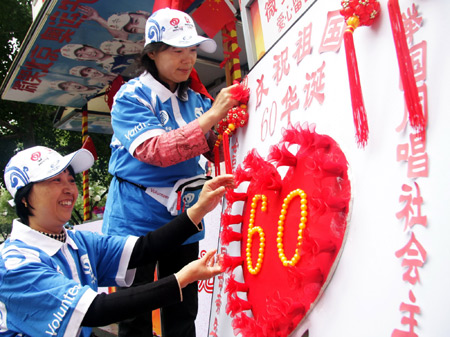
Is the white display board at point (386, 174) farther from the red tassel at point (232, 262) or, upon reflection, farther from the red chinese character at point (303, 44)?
the red tassel at point (232, 262)

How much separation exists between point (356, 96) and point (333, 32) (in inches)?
7.7

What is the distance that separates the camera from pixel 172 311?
4.52 ft

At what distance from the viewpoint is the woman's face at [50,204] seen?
1225mm

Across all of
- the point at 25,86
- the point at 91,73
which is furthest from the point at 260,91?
the point at 25,86

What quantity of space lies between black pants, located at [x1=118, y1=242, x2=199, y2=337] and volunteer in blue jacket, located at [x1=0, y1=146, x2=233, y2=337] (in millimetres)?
76

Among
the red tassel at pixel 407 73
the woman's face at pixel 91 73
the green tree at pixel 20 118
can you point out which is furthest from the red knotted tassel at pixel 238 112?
the green tree at pixel 20 118

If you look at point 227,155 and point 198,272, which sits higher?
point 227,155

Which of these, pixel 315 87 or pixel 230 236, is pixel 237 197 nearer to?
pixel 230 236

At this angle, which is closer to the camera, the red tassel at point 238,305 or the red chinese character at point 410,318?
the red chinese character at point 410,318

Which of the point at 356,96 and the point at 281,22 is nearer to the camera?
the point at 356,96

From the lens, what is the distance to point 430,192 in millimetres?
574

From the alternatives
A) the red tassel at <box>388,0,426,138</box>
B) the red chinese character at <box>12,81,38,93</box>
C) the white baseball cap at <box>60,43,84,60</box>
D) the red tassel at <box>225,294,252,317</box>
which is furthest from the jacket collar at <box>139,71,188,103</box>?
the red chinese character at <box>12,81,38,93</box>

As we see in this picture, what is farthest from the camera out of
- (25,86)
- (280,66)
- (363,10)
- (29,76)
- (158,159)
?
(25,86)

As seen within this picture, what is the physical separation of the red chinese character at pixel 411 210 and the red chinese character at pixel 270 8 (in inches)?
37.5
